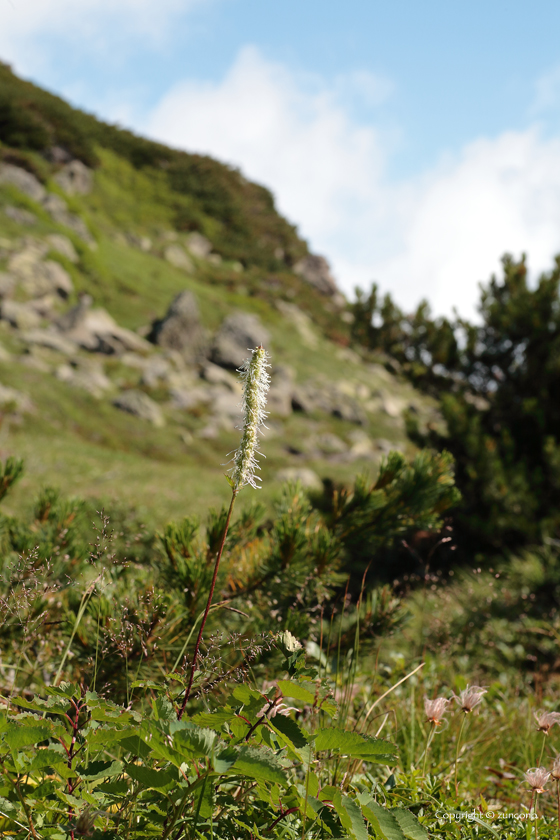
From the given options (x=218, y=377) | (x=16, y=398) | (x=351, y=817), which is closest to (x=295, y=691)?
(x=351, y=817)

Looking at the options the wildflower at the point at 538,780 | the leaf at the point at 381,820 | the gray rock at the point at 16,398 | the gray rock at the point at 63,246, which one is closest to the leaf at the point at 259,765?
the leaf at the point at 381,820

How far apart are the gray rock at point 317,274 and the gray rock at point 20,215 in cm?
2853

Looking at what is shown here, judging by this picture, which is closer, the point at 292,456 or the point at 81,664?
the point at 81,664

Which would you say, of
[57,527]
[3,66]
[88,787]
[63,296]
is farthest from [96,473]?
[3,66]

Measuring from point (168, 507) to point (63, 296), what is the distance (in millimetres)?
16847

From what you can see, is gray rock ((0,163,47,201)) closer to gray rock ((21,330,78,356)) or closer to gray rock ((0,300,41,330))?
gray rock ((0,300,41,330))

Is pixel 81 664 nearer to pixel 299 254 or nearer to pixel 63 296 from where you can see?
pixel 63 296

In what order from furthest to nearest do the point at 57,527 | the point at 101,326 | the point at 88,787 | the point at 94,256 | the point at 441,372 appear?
the point at 94,256
the point at 101,326
the point at 441,372
the point at 57,527
the point at 88,787

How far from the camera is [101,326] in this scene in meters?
22.0

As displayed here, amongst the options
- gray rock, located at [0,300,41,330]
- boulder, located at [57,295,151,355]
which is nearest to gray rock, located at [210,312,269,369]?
boulder, located at [57,295,151,355]

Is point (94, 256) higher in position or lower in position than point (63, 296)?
higher

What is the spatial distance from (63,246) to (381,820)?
1106 inches

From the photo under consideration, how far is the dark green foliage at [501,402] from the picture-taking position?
23.6ft

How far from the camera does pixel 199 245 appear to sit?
41.0 meters
